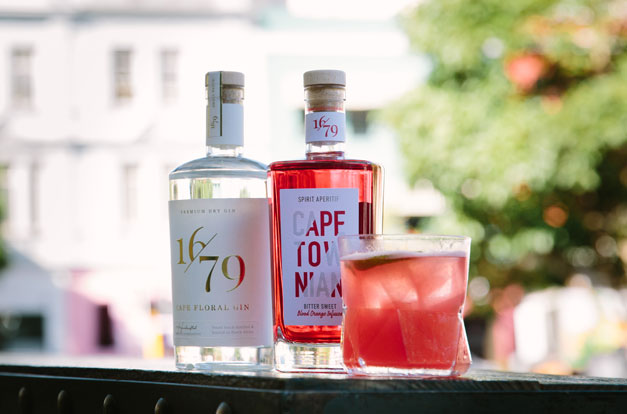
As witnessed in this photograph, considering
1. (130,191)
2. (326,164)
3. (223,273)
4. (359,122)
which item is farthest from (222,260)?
(130,191)

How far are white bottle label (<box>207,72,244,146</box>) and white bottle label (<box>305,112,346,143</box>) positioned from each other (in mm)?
68

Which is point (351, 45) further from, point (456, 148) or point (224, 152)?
point (224, 152)

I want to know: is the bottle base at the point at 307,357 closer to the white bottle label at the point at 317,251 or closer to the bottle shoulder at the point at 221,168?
the white bottle label at the point at 317,251

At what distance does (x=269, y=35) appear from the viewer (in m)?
13.4

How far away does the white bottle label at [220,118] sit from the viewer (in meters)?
0.90

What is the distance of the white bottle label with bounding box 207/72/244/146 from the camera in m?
0.90

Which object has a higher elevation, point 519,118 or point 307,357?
point 519,118

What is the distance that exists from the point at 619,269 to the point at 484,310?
112 centimetres

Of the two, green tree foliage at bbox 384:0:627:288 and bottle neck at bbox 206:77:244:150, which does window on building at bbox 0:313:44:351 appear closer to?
green tree foliage at bbox 384:0:627:288

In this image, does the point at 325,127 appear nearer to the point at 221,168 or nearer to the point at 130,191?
the point at 221,168

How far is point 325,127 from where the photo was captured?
2.90ft

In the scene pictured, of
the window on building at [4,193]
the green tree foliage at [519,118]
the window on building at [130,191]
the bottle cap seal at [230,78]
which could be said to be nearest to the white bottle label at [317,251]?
the bottle cap seal at [230,78]

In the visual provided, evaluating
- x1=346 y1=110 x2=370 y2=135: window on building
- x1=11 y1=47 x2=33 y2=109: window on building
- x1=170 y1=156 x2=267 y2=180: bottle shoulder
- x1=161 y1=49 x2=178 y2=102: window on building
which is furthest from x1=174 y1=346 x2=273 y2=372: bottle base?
x1=11 y1=47 x2=33 y2=109: window on building

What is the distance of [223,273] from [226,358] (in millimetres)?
73
